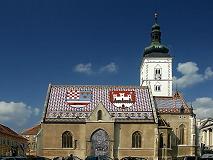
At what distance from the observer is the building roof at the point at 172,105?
7256 cm

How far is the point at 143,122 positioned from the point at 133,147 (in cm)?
398

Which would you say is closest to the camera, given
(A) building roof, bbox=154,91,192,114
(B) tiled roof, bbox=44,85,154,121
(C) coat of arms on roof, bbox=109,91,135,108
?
(B) tiled roof, bbox=44,85,154,121

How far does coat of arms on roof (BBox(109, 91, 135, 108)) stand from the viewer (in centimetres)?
7175

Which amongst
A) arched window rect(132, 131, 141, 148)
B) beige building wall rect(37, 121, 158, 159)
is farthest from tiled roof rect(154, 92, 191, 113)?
arched window rect(132, 131, 141, 148)

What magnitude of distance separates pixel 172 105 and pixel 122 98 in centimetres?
812

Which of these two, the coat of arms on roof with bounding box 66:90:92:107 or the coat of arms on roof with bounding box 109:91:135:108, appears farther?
the coat of arms on roof with bounding box 109:91:135:108

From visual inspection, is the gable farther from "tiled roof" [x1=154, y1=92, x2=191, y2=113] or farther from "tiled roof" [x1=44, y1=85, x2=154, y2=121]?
"tiled roof" [x1=44, y1=85, x2=154, y2=121]

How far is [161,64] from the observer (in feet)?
349

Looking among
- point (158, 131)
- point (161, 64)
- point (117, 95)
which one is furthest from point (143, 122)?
point (161, 64)

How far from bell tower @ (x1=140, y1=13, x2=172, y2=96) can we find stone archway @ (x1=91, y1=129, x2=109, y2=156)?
39.6 metres

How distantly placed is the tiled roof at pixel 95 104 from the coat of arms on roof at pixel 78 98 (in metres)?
0.50

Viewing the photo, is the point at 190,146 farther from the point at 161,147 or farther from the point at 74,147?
the point at 74,147

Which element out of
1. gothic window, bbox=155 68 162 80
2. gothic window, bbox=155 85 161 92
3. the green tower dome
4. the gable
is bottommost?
the gable

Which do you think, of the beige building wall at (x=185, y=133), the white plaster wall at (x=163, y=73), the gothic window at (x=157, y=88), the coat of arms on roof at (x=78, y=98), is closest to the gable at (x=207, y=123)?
the white plaster wall at (x=163, y=73)
